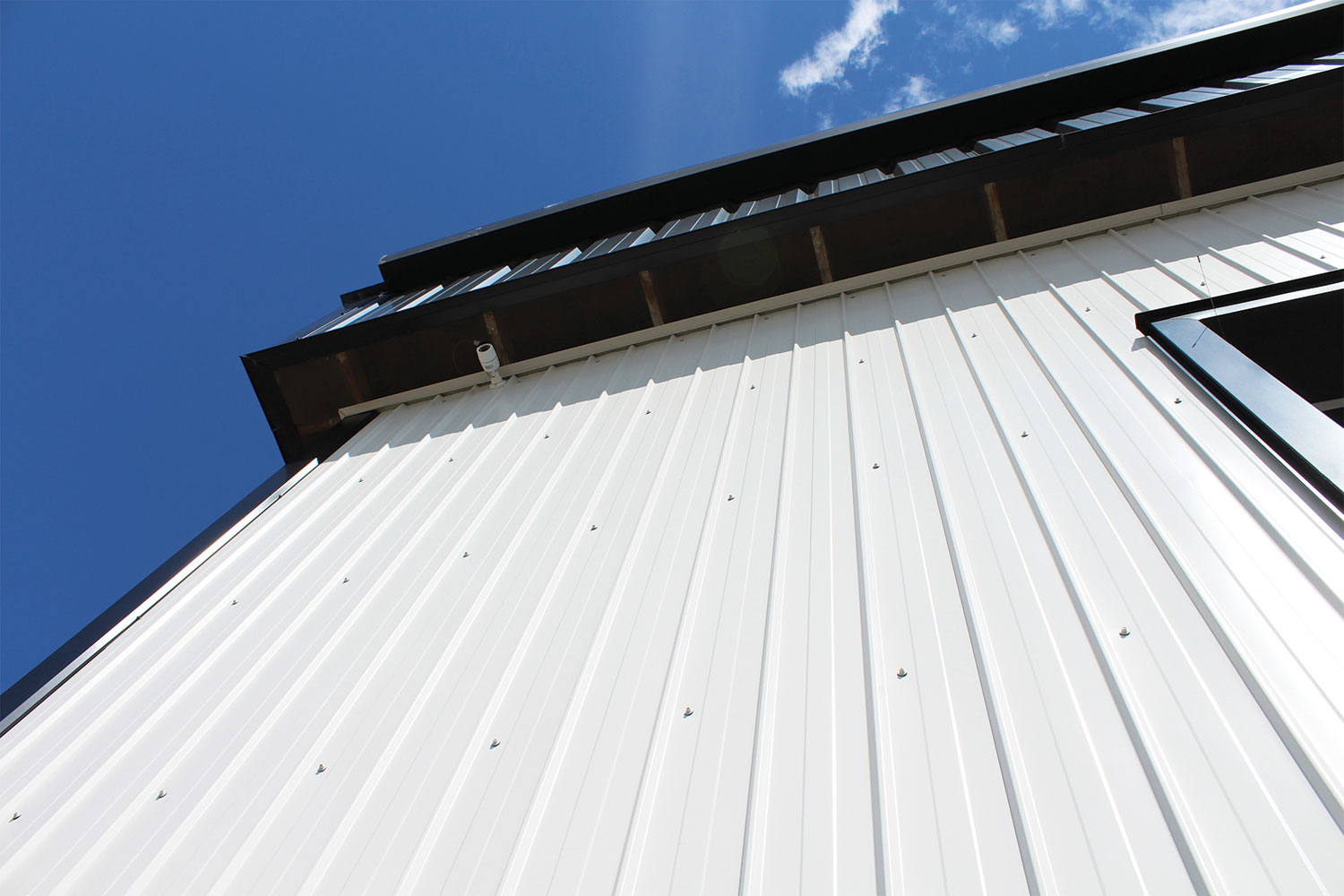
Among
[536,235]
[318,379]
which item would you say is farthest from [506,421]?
[536,235]

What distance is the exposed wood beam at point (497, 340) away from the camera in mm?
7484

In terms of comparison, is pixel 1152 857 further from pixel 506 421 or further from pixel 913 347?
pixel 506 421

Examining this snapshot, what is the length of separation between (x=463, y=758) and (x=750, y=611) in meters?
1.13

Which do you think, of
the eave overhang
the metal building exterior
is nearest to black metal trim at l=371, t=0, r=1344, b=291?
the eave overhang

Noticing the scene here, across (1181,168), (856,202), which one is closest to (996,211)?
(856,202)

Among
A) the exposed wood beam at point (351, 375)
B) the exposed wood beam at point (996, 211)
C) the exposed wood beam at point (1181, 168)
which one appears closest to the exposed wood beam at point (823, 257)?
the exposed wood beam at point (996, 211)

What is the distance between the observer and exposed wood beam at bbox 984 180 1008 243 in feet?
21.5

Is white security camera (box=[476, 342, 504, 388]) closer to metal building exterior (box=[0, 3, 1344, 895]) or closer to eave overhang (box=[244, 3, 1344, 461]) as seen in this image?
eave overhang (box=[244, 3, 1344, 461])

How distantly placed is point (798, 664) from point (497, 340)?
5.23 metres

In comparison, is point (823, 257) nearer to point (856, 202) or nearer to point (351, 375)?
point (856, 202)

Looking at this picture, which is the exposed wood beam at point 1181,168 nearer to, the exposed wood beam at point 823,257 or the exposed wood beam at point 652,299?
the exposed wood beam at point 823,257

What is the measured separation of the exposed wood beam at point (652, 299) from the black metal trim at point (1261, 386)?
3.71 meters

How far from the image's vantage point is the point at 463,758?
119 inches

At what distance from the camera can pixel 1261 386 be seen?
11.2 ft
